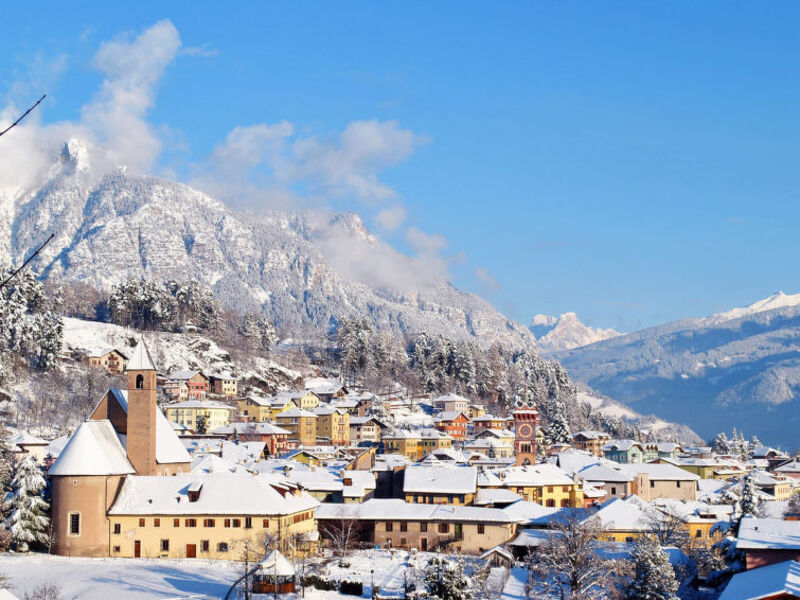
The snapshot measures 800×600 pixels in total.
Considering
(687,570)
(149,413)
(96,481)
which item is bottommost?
(687,570)

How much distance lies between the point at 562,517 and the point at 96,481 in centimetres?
3780

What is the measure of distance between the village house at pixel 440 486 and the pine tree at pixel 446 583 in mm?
44421

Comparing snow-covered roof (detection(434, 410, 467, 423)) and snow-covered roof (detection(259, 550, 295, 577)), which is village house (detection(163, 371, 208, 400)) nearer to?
snow-covered roof (detection(434, 410, 467, 423))

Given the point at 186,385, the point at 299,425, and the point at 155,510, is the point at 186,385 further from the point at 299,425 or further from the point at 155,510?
the point at 155,510

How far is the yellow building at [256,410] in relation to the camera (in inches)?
6353

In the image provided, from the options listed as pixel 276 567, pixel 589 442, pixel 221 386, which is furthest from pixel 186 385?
pixel 276 567

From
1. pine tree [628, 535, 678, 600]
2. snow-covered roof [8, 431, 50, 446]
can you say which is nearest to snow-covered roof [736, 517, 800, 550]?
pine tree [628, 535, 678, 600]

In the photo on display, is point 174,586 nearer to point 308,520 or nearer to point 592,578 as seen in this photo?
point 308,520

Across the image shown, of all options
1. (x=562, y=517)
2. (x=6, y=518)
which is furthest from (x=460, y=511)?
(x=6, y=518)

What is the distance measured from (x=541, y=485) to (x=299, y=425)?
6007cm

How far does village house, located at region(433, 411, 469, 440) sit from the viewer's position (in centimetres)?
16875

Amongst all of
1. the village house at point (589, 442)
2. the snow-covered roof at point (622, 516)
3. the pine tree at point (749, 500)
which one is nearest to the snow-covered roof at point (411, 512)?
the snow-covered roof at point (622, 516)

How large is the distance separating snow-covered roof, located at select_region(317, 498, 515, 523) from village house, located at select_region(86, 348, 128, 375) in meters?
81.1

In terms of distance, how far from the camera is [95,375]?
5866 inches
